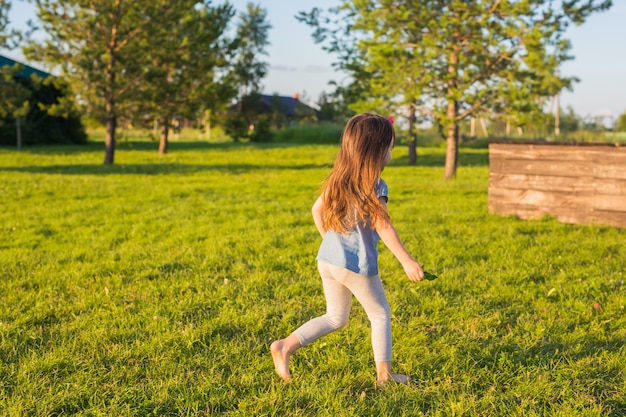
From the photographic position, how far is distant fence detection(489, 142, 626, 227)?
9.30m

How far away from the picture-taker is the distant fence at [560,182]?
30.5ft

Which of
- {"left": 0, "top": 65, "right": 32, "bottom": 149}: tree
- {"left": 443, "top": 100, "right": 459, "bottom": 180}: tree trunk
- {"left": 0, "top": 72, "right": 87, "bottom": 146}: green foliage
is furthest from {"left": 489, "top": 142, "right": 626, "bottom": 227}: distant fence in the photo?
{"left": 0, "top": 72, "right": 87, "bottom": 146}: green foliage

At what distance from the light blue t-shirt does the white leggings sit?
2.1 inches

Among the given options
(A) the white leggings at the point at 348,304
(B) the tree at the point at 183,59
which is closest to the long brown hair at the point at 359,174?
(A) the white leggings at the point at 348,304

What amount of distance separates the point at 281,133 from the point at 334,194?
41.3 meters

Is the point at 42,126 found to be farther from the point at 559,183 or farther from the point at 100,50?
the point at 559,183

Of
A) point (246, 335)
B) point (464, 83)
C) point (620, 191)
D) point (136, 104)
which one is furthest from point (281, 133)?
point (246, 335)

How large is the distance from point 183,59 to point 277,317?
19.6 m

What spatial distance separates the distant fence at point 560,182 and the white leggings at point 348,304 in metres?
7.02

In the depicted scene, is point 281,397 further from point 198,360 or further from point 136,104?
point 136,104

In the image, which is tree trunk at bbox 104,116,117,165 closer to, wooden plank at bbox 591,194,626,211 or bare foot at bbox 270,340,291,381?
wooden plank at bbox 591,194,626,211

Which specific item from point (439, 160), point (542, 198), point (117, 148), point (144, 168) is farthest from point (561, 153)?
point (117, 148)

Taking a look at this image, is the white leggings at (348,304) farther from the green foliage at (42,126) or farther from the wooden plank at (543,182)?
the green foliage at (42,126)

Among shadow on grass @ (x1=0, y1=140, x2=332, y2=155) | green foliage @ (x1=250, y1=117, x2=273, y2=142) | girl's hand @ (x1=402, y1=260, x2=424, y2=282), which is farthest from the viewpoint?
green foliage @ (x1=250, y1=117, x2=273, y2=142)
